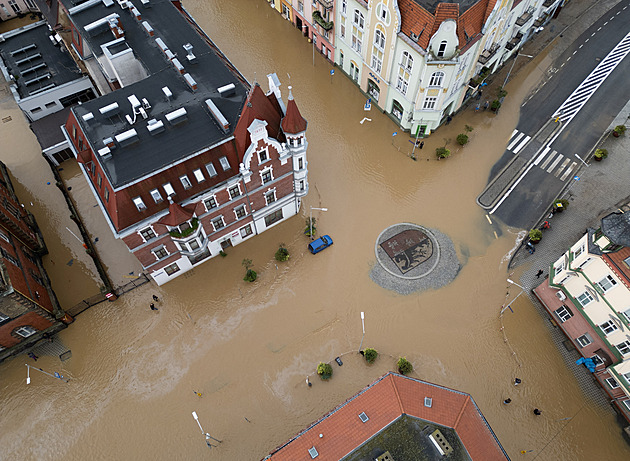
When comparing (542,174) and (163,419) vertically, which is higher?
(542,174)

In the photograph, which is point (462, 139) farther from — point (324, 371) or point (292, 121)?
point (324, 371)

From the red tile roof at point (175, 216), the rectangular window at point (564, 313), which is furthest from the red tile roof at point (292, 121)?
the rectangular window at point (564, 313)

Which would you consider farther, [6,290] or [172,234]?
[172,234]

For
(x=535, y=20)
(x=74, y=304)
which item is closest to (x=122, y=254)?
(x=74, y=304)

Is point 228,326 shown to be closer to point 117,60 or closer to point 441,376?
point 441,376

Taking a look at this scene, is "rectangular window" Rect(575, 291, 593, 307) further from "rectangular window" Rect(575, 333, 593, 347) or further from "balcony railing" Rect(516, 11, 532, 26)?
"balcony railing" Rect(516, 11, 532, 26)

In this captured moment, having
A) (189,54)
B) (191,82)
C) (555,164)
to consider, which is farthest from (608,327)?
(189,54)

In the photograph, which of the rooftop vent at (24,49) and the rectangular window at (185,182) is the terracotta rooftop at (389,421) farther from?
the rooftop vent at (24,49)
